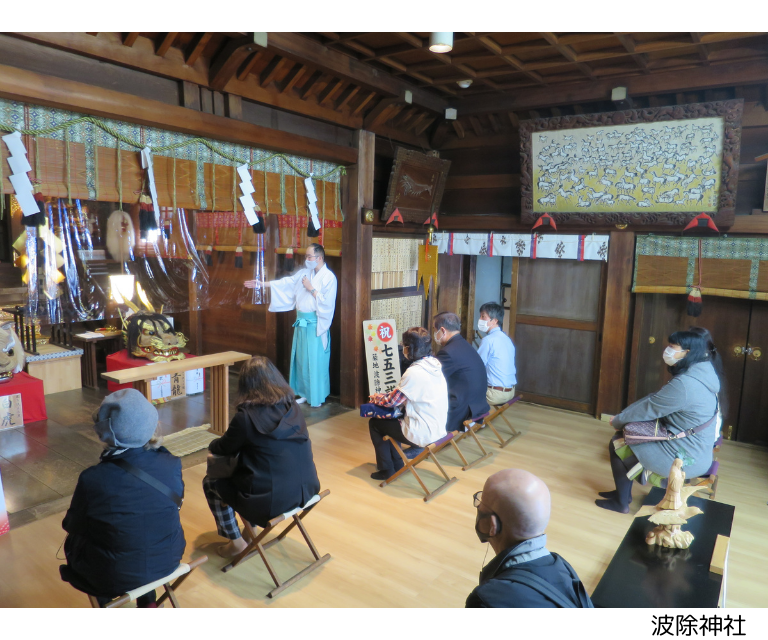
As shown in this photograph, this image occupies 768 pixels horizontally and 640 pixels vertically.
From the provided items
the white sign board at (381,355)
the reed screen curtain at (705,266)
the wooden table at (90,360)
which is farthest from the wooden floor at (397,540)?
the wooden table at (90,360)

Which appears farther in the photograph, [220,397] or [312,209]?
[312,209]

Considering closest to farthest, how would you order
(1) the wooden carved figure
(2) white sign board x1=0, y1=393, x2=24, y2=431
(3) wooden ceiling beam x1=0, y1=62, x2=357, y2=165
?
(1) the wooden carved figure
(3) wooden ceiling beam x1=0, y1=62, x2=357, y2=165
(2) white sign board x1=0, y1=393, x2=24, y2=431

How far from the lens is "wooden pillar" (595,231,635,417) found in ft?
20.0

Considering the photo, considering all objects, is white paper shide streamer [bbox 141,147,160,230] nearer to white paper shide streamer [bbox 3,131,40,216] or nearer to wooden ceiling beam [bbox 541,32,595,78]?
white paper shide streamer [bbox 3,131,40,216]

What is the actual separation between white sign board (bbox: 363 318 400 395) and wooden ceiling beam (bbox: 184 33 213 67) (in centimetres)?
322

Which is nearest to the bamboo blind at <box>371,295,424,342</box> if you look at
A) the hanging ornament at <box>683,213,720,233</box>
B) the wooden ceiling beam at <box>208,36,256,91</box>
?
the wooden ceiling beam at <box>208,36,256,91</box>

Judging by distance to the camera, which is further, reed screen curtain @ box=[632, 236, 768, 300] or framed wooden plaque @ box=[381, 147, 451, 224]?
framed wooden plaque @ box=[381, 147, 451, 224]

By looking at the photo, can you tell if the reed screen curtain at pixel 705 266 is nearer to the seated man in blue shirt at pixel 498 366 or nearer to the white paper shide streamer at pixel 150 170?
the seated man in blue shirt at pixel 498 366

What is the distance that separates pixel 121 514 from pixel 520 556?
5.35 ft

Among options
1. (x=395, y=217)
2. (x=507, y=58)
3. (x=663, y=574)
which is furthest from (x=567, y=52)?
(x=663, y=574)

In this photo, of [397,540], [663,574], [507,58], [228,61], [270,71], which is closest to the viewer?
[663,574]

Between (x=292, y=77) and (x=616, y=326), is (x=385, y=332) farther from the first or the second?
(x=292, y=77)

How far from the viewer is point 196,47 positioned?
4.14 m

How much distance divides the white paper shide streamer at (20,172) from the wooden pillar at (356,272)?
10.8 feet
